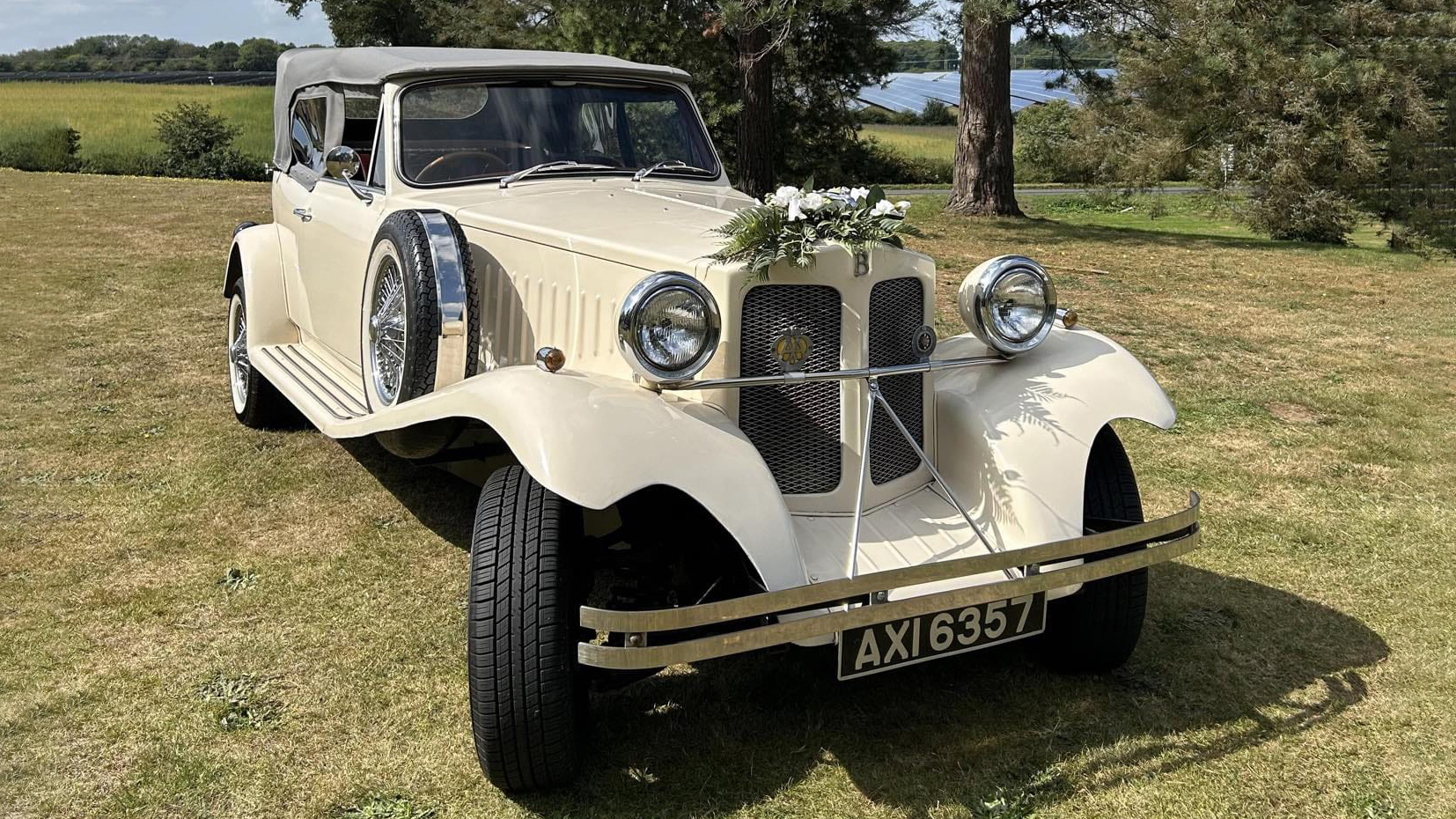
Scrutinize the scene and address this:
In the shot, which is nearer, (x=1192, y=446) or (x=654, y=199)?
(x=654, y=199)

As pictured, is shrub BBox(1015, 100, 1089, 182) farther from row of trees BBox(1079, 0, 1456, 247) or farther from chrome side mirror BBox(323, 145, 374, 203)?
chrome side mirror BBox(323, 145, 374, 203)

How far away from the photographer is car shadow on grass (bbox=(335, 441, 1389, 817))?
3012mm

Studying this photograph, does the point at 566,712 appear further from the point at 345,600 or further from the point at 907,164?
the point at 907,164

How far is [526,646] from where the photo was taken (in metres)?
2.78

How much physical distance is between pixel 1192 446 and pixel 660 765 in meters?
3.98

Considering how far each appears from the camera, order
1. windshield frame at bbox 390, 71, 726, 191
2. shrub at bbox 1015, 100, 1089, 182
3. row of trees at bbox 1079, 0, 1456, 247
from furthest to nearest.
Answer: shrub at bbox 1015, 100, 1089, 182, row of trees at bbox 1079, 0, 1456, 247, windshield frame at bbox 390, 71, 726, 191

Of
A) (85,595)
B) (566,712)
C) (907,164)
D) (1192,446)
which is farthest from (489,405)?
(907,164)

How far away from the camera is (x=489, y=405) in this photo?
3010mm

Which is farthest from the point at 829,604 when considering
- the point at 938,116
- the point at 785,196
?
the point at 938,116

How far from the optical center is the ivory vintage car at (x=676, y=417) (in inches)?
110

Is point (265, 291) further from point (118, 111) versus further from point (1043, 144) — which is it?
point (1043, 144)

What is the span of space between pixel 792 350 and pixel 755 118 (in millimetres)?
12808

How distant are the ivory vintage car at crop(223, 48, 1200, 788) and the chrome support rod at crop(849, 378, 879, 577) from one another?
0.01 m

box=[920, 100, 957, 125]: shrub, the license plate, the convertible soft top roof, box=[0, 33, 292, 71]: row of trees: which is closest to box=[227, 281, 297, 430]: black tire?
the convertible soft top roof
